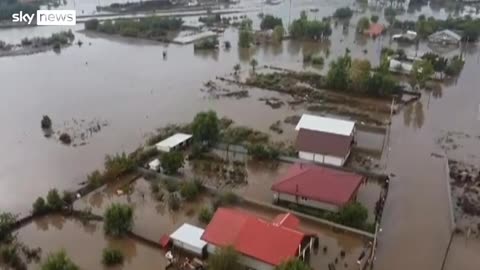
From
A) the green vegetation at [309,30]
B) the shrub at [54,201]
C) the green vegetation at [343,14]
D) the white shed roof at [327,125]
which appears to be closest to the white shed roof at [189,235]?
the shrub at [54,201]

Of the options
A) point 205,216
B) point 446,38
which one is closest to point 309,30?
point 446,38

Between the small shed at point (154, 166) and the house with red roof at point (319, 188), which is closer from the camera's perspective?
the house with red roof at point (319, 188)

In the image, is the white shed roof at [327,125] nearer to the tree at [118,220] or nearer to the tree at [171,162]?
the tree at [171,162]

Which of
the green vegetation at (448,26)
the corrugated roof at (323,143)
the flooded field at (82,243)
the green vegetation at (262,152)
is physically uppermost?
the green vegetation at (448,26)

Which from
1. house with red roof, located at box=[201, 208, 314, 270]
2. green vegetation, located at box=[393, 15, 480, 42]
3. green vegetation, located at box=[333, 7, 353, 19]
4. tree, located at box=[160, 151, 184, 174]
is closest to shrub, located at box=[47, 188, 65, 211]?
tree, located at box=[160, 151, 184, 174]

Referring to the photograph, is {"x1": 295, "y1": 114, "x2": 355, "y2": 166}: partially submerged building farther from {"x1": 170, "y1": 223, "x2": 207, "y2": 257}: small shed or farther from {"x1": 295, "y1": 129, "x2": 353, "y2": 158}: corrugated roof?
{"x1": 170, "y1": 223, "x2": 207, "y2": 257}: small shed
